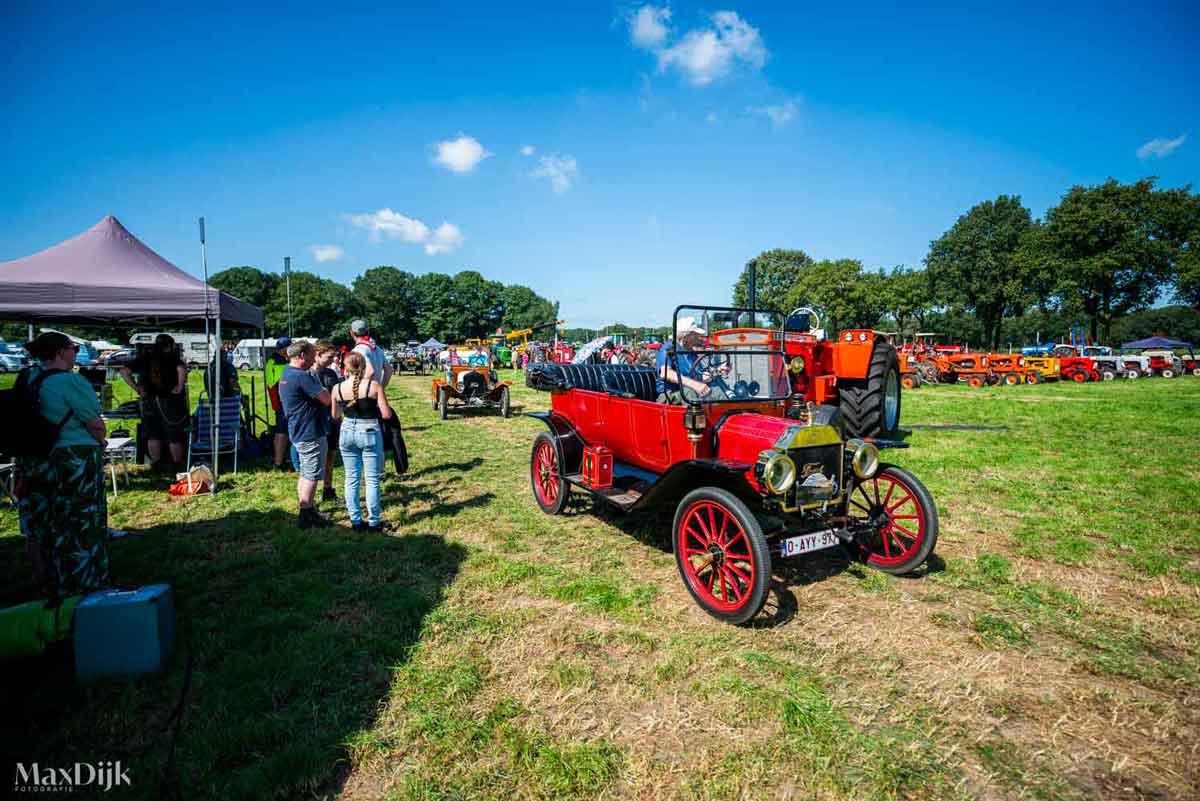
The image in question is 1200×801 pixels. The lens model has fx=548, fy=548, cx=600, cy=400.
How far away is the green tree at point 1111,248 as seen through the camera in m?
35.3

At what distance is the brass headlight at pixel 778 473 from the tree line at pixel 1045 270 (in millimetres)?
26327

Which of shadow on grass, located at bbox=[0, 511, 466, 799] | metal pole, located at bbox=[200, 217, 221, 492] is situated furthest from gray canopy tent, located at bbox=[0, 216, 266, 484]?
shadow on grass, located at bbox=[0, 511, 466, 799]

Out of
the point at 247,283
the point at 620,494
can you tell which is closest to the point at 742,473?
the point at 620,494

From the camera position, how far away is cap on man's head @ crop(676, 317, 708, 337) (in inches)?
178

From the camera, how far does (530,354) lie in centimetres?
Result: 3484

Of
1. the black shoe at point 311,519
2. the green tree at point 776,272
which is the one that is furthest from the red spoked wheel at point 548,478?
the green tree at point 776,272

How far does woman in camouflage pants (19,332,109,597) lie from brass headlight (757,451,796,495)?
4233 millimetres

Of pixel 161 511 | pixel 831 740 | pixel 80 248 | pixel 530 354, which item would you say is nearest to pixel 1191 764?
pixel 831 740

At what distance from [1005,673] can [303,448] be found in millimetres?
5479

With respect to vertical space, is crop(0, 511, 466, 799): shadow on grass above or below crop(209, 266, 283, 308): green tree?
below

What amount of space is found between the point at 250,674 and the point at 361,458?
2.23m

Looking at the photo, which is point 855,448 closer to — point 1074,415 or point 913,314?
point 1074,415

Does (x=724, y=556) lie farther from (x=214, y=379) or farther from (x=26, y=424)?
(x=214, y=379)

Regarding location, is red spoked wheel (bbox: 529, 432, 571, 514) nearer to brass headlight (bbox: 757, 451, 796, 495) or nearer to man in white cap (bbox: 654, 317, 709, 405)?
man in white cap (bbox: 654, 317, 709, 405)
